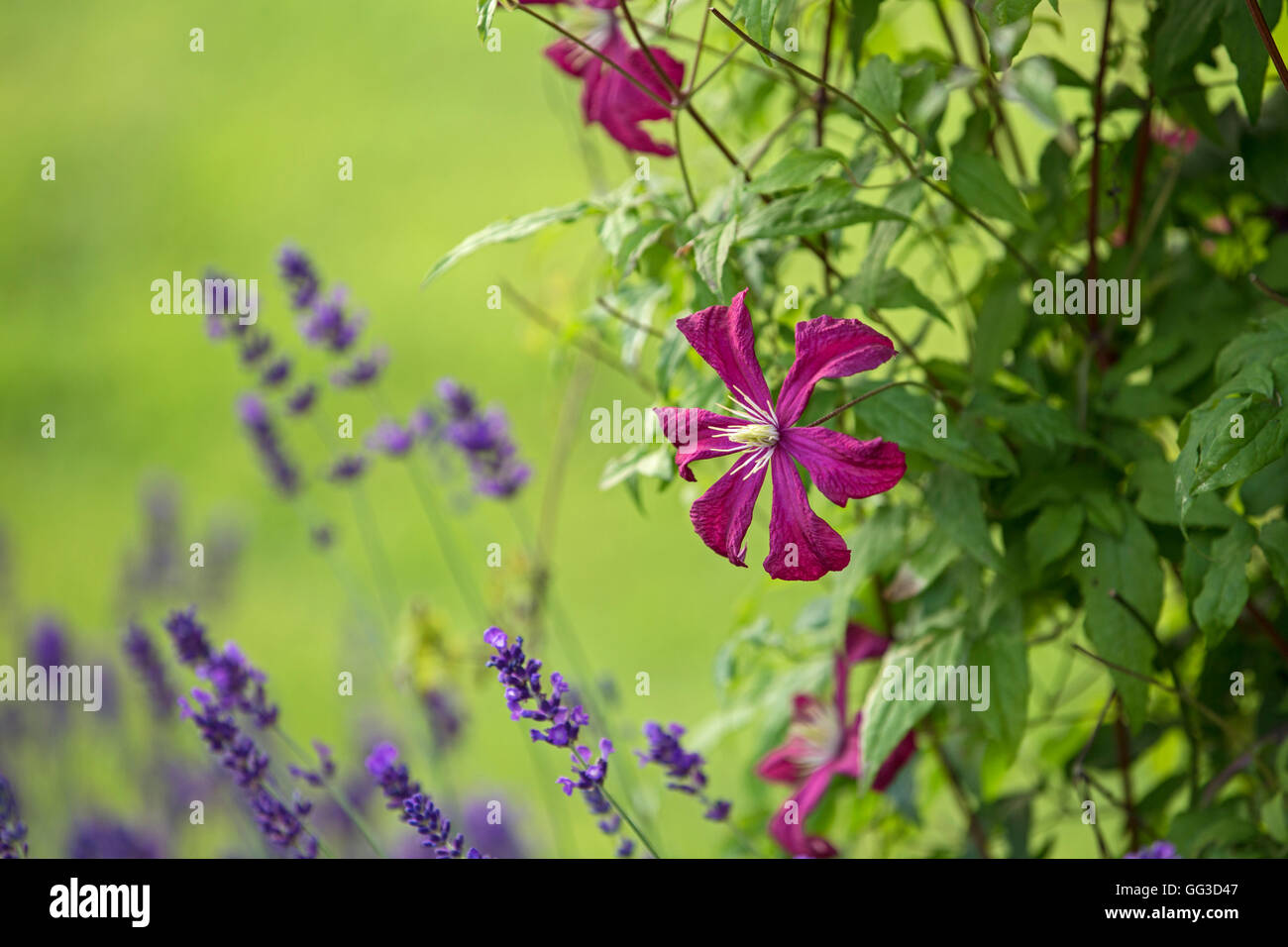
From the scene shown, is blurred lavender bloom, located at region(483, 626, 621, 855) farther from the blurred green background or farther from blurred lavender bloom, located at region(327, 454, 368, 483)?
the blurred green background

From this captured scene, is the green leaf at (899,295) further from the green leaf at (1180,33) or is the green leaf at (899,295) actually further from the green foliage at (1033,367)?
the green leaf at (1180,33)

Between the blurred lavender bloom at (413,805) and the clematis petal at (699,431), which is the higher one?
the clematis petal at (699,431)

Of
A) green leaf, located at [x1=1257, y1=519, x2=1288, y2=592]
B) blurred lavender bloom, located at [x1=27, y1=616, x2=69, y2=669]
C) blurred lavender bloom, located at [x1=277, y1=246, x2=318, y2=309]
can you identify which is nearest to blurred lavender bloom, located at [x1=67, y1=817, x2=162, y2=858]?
blurred lavender bloom, located at [x1=27, y1=616, x2=69, y2=669]

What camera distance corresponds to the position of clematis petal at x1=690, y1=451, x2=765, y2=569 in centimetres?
42

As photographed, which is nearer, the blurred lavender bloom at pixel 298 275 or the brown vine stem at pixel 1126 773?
the brown vine stem at pixel 1126 773

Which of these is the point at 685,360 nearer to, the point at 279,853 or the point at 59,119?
the point at 279,853

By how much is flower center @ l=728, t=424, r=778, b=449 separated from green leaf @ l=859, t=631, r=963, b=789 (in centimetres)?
14

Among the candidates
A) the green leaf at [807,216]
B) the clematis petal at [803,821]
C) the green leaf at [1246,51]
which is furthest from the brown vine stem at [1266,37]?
the clematis petal at [803,821]

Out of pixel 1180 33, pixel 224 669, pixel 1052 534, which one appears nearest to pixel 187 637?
pixel 224 669

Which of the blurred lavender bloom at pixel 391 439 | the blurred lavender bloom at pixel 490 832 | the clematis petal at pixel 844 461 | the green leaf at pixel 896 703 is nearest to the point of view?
the clematis petal at pixel 844 461

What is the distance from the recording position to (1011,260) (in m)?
0.55

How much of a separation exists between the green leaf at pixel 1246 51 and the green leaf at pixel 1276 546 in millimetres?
154

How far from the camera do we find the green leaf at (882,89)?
1.53 ft
